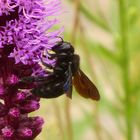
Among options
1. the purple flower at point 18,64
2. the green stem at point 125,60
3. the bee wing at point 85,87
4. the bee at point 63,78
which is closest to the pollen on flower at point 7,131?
the purple flower at point 18,64

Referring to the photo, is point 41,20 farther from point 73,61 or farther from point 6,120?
point 6,120

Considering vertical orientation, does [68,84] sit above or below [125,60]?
above

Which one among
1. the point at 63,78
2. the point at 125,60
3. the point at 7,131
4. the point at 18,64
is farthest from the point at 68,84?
the point at 125,60

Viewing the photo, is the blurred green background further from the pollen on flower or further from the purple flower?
the pollen on flower

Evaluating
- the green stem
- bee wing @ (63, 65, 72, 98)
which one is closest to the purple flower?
bee wing @ (63, 65, 72, 98)

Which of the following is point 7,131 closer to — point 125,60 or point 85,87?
point 85,87

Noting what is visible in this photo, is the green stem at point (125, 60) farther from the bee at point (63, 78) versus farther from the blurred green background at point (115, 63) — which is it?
the bee at point (63, 78)

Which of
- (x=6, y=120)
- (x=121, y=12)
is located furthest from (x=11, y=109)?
(x=121, y=12)
